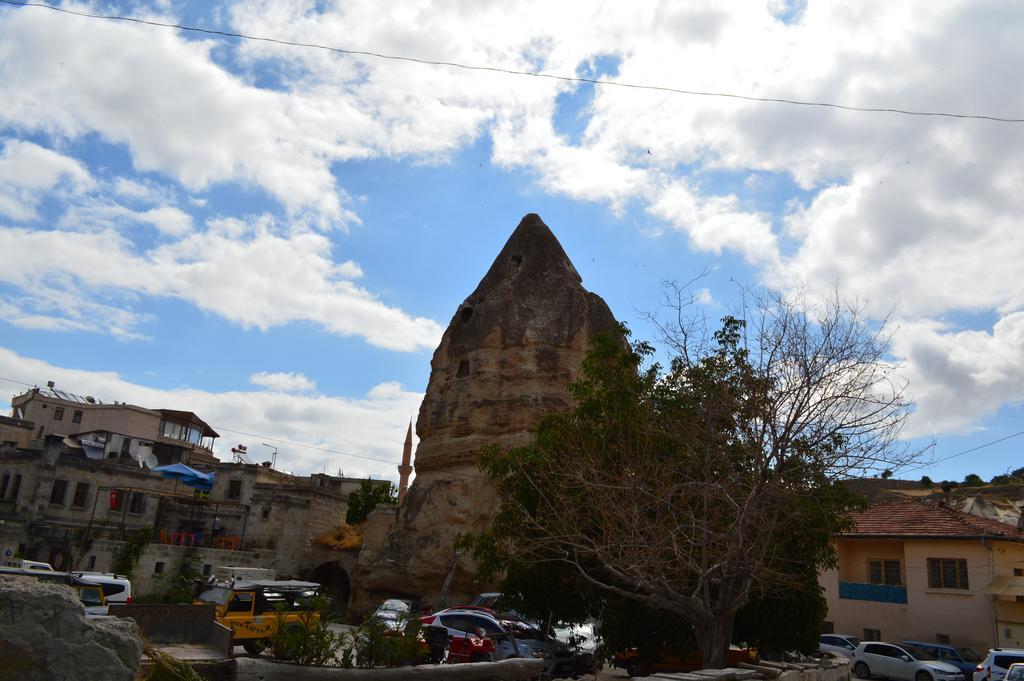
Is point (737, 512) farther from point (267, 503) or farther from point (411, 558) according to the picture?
point (267, 503)

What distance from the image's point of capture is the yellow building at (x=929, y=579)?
27328 millimetres

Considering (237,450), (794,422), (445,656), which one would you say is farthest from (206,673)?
(237,450)

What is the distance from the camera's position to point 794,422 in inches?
515

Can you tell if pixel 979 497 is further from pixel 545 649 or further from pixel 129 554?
pixel 129 554

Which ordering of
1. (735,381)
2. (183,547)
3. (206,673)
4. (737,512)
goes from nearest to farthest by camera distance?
1. (206,673)
2. (737,512)
3. (735,381)
4. (183,547)

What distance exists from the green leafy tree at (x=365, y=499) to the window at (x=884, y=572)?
29.3 metres

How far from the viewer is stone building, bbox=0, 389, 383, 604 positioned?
3428 cm

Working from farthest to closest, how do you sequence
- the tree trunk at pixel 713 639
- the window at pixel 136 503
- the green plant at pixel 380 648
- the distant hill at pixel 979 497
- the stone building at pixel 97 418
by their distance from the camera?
1. the stone building at pixel 97 418
2. the distant hill at pixel 979 497
3. the window at pixel 136 503
4. the tree trunk at pixel 713 639
5. the green plant at pixel 380 648

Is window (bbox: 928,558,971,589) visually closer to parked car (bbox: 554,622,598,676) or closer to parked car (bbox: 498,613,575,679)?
parked car (bbox: 554,622,598,676)

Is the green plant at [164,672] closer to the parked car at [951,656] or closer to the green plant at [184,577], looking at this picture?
the parked car at [951,656]

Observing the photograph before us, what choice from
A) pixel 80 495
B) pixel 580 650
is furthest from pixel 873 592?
pixel 80 495

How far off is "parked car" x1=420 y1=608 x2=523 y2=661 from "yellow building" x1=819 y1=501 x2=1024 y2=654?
15117 mm

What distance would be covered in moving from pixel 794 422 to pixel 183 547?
30.5 meters

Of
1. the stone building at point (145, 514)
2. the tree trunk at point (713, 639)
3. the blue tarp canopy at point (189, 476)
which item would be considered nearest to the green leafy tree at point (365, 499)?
the stone building at point (145, 514)
